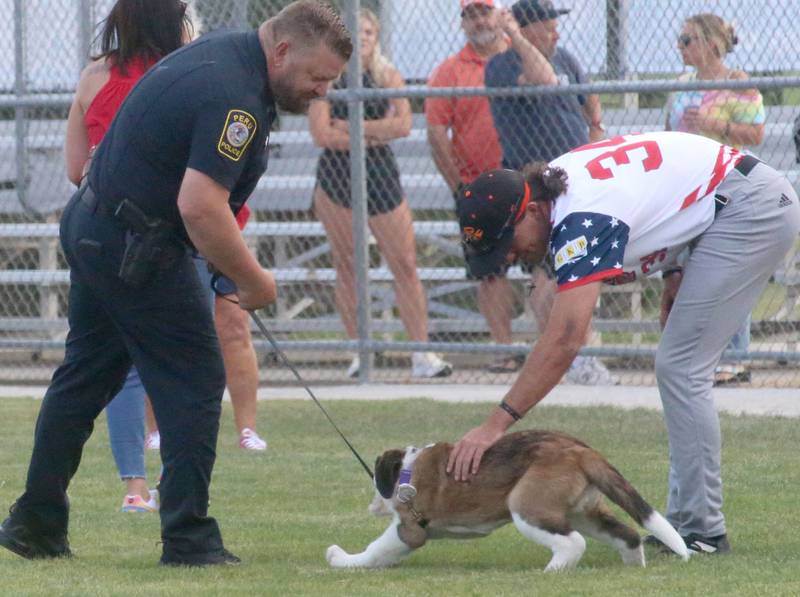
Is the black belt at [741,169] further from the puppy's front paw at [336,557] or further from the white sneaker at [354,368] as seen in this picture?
the white sneaker at [354,368]

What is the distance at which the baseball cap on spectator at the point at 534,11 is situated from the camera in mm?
9773

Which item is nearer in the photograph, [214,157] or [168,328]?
[214,157]

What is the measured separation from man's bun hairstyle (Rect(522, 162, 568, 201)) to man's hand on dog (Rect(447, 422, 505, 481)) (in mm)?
742

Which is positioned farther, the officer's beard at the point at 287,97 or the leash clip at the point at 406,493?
the leash clip at the point at 406,493

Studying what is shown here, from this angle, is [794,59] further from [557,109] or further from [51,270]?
[51,270]

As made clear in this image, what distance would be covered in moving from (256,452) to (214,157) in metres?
3.50

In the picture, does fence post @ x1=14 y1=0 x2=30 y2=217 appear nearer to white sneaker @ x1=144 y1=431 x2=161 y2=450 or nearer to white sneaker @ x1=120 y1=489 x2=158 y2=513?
white sneaker @ x1=144 y1=431 x2=161 y2=450

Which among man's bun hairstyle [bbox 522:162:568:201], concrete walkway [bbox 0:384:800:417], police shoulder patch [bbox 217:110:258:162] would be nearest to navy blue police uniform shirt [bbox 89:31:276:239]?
police shoulder patch [bbox 217:110:258:162]

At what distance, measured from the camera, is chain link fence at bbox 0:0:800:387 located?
962cm

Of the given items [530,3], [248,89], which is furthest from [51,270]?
[248,89]

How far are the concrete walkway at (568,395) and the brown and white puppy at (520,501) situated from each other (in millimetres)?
3996

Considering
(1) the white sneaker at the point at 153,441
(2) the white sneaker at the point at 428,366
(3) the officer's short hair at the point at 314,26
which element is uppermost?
(3) the officer's short hair at the point at 314,26

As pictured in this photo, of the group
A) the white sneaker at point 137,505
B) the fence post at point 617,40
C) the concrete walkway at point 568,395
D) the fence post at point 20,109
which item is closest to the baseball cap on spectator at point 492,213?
the white sneaker at point 137,505

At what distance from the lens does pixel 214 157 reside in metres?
4.64
